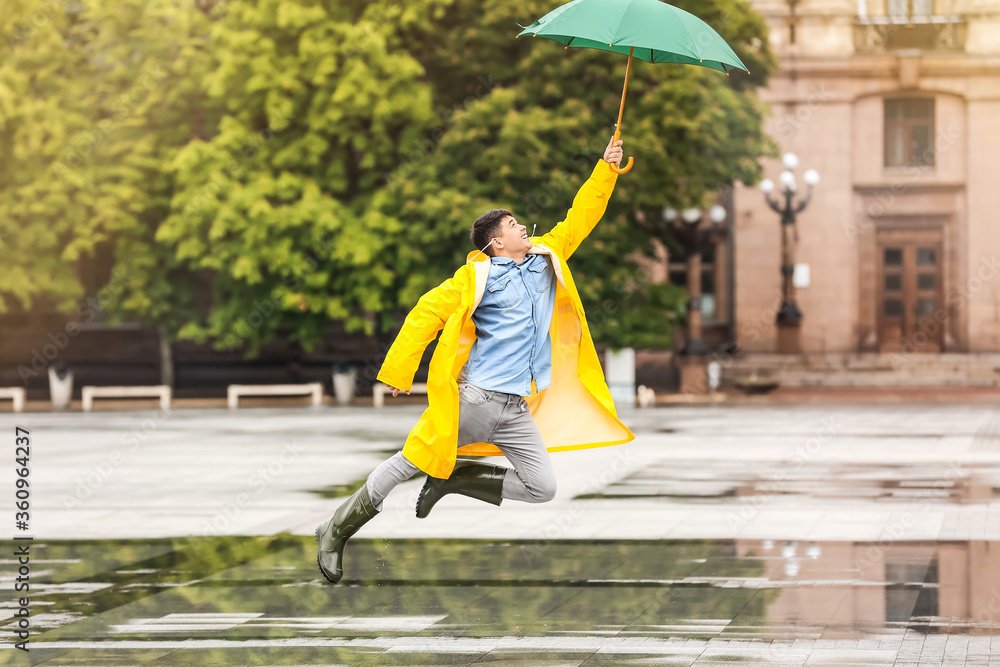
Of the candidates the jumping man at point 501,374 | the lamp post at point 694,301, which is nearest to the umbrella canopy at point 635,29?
the jumping man at point 501,374

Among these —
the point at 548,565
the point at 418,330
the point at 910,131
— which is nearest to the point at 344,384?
the point at 910,131

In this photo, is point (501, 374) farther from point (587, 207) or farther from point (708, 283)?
point (708, 283)

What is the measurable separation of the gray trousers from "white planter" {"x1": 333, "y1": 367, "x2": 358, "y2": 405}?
951 inches

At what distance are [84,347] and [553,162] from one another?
17.7m

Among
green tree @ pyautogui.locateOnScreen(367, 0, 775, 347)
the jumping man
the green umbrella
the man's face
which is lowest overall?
the jumping man

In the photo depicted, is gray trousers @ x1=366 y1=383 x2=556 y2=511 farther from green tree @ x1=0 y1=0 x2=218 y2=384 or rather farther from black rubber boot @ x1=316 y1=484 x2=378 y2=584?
green tree @ x1=0 y1=0 x2=218 y2=384

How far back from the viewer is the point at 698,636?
655 cm

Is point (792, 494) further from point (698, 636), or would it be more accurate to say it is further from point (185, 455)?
point (185, 455)

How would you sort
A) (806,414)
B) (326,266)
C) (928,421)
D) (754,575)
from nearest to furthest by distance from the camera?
1. (754,575)
2. (928,421)
3. (806,414)
4. (326,266)

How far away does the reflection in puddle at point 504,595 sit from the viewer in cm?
658

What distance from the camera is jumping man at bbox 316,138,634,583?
6.62 metres

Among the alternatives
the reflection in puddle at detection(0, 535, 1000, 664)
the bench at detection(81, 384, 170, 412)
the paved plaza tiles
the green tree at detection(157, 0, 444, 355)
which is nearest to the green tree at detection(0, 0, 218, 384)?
the green tree at detection(157, 0, 444, 355)

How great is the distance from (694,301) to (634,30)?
2751 cm

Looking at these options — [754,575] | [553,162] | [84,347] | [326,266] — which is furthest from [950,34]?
[754,575]
